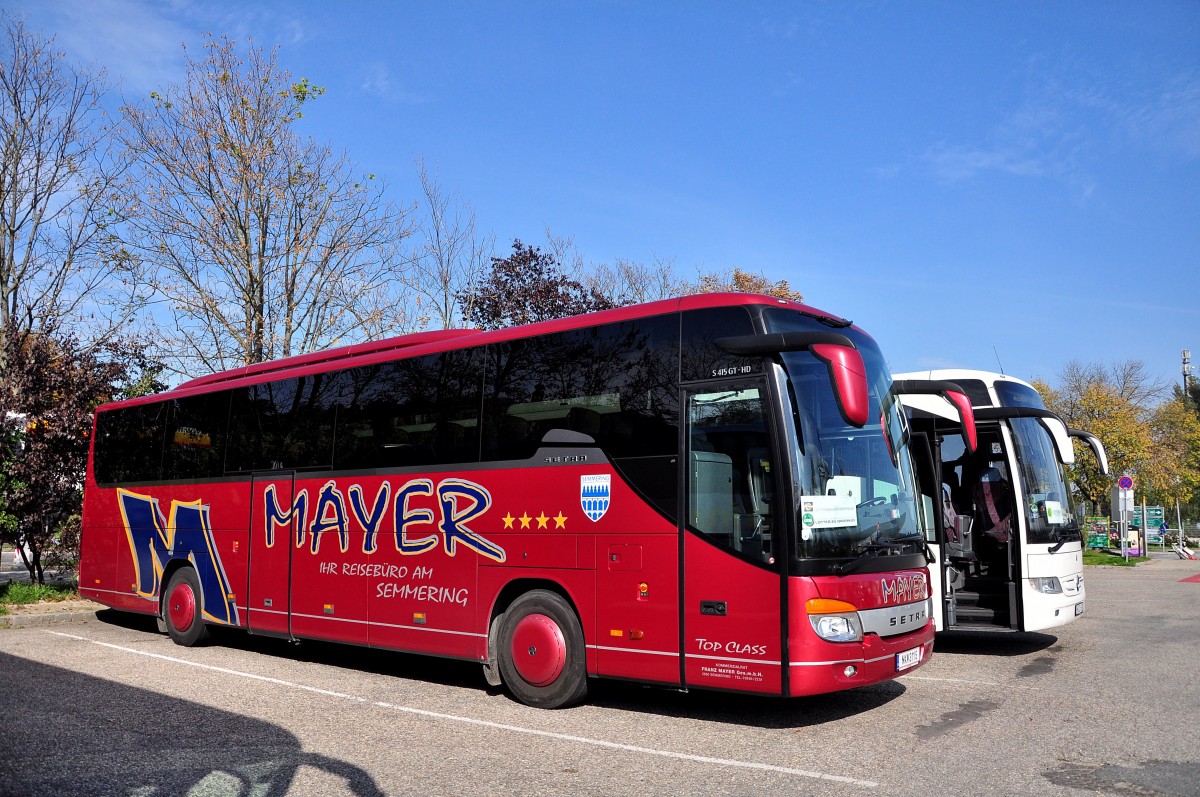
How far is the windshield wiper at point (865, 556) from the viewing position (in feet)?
23.8

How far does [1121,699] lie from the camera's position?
8750mm

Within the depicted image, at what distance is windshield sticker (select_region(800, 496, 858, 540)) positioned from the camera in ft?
23.7

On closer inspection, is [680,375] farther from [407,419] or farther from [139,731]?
[139,731]

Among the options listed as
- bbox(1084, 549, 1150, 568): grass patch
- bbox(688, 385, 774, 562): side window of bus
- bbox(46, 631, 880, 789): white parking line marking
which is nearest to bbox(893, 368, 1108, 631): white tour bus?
bbox(688, 385, 774, 562): side window of bus

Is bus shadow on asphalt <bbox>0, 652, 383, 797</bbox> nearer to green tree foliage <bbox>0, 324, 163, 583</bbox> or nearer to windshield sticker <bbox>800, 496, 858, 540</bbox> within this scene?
windshield sticker <bbox>800, 496, 858, 540</bbox>

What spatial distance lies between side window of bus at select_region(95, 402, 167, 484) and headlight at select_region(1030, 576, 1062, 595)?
11426mm

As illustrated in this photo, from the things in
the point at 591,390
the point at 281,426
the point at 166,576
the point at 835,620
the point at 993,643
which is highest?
the point at 591,390

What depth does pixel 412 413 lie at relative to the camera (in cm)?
1010

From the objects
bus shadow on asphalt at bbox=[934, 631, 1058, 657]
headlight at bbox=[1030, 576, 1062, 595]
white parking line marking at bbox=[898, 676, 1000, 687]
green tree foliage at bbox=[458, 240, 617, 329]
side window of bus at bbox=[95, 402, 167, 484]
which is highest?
green tree foliage at bbox=[458, 240, 617, 329]

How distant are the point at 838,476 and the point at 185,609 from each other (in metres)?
9.27

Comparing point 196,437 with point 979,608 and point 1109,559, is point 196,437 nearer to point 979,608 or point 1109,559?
point 979,608

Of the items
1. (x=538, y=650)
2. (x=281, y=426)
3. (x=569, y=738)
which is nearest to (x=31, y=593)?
(x=281, y=426)

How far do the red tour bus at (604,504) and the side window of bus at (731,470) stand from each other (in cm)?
2

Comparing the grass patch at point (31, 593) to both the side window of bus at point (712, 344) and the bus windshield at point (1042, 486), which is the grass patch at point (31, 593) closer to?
the side window of bus at point (712, 344)
